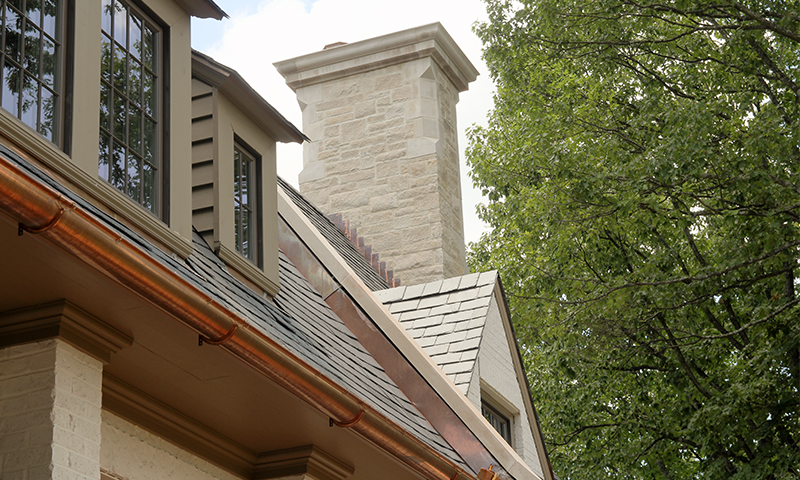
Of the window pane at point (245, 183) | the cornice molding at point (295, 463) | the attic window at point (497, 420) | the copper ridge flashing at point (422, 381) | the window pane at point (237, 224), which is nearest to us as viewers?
the cornice molding at point (295, 463)

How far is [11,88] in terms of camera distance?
4031mm

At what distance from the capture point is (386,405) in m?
6.80

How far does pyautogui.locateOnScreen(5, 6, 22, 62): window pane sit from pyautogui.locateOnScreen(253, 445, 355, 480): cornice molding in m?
2.51

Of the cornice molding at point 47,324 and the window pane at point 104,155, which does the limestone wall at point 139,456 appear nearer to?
the cornice molding at point 47,324

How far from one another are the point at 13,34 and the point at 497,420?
725cm

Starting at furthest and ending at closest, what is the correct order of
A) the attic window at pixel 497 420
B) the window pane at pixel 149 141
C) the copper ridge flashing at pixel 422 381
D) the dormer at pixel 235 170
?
the attic window at pixel 497 420 < the copper ridge flashing at pixel 422 381 < the dormer at pixel 235 170 < the window pane at pixel 149 141

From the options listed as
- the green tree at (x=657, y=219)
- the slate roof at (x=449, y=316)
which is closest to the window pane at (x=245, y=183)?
the slate roof at (x=449, y=316)

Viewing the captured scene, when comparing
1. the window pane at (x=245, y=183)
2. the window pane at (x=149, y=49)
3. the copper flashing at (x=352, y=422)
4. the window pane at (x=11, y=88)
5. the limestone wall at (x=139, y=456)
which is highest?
the window pane at (x=245, y=183)

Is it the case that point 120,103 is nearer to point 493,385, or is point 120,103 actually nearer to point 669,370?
point 493,385

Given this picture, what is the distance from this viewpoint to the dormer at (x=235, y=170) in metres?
6.12

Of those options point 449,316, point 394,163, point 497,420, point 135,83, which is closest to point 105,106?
point 135,83

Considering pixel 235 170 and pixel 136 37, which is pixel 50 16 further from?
pixel 235 170

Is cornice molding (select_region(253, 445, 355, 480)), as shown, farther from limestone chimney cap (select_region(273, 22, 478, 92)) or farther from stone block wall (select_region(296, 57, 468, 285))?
limestone chimney cap (select_region(273, 22, 478, 92))

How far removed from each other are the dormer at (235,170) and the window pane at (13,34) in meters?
2.03
